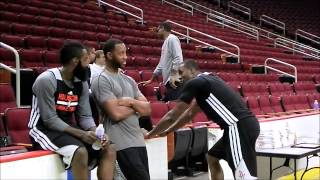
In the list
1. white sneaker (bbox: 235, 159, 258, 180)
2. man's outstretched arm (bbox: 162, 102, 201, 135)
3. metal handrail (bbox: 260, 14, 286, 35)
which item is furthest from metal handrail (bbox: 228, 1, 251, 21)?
white sneaker (bbox: 235, 159, 258, 180)

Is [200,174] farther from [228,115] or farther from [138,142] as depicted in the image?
[138,142]

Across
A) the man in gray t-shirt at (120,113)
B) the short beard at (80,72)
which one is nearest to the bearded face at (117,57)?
the man in gray t-shirt at (120,113)

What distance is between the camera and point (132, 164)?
2.92 m

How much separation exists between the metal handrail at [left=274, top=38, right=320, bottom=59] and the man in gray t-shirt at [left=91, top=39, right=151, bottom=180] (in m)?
13.5

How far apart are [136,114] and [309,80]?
33.2ft

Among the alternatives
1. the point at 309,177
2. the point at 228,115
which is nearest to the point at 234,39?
the point at 309,177

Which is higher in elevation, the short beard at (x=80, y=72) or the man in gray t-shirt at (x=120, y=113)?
the short beard at (x=80, y=72)

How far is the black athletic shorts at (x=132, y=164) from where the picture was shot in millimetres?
2906

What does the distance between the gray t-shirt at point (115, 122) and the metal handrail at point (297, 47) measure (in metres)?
13.5

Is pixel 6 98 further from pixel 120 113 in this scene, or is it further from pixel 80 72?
pixel 120 113

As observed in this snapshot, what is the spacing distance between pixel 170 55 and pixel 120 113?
2.77m

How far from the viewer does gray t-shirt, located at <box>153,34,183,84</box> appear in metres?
5.51

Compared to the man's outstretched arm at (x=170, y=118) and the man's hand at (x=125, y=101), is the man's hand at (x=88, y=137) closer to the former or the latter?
the man's hand at (x=125, y=101)

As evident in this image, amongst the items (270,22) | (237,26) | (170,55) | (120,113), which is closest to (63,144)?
(120,113)
